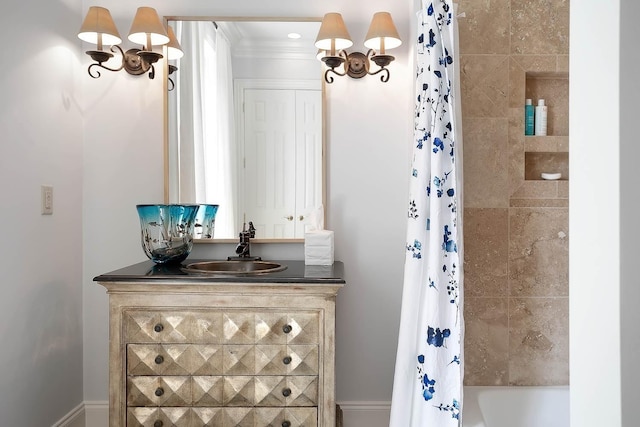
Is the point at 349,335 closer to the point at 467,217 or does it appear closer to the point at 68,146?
the point at 467,217

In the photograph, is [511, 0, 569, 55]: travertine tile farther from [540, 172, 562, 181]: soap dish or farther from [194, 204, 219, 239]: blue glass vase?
[194, 204, 219, 239]: blue glass vase

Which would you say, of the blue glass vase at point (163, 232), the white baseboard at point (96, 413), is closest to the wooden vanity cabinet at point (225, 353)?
the blue glass vase at point (163, 232)

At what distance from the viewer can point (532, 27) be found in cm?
227

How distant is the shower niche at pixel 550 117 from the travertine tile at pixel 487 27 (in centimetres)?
22

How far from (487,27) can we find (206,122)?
1489mm

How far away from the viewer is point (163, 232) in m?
2.18

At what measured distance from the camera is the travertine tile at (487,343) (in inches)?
90.1

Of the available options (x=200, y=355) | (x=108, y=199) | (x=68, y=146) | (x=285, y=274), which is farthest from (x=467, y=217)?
(x=68, y=146)

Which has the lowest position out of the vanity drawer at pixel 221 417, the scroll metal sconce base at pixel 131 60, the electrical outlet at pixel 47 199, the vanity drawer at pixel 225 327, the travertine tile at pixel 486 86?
the vanity drawer at pixel 221 417

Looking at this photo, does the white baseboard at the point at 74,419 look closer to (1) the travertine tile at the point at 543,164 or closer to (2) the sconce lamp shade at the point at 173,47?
(2) the sconce lamp shade at the point at 173,47

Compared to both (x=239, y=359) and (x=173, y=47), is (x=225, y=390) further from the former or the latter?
(x=173, y=47)

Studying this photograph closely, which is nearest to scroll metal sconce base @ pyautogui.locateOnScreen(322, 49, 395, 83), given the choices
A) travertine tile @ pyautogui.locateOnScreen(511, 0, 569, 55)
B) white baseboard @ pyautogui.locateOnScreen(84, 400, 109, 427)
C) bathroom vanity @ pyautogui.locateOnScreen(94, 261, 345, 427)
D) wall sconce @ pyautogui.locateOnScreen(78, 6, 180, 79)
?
travertine tile @ pyautogui.locateOnScreen(511, 0, 569, 55)

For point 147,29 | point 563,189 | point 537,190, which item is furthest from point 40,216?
point 563,189

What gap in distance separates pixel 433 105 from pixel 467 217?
0.78 meters
